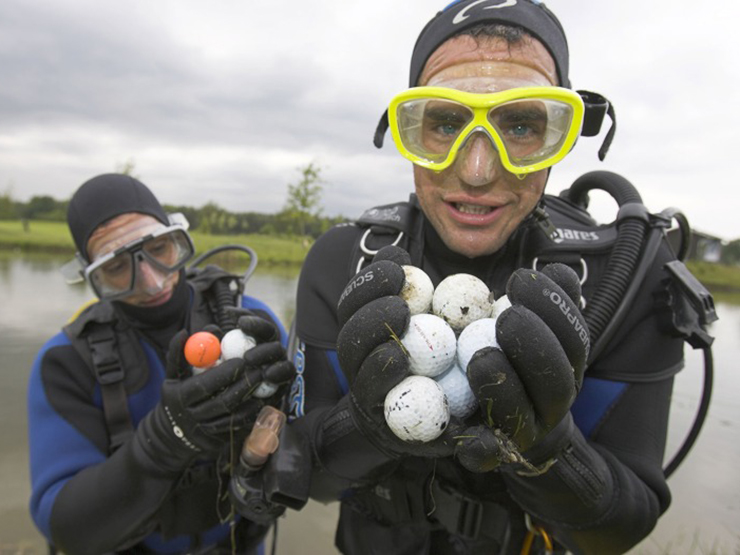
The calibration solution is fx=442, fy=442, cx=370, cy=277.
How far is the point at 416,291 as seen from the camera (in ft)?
4.40

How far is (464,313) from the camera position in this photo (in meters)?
1.31

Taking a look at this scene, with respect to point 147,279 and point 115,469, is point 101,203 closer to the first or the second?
point 147,279

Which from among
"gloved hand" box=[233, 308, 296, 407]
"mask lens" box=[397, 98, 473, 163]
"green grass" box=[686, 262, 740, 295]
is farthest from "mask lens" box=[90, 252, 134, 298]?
"green grass" box=[686, 262, 740, 295]

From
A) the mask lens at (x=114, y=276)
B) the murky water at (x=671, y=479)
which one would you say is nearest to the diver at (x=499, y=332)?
the mask lens at (x=114, y=276)

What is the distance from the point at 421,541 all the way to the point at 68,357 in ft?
6.75

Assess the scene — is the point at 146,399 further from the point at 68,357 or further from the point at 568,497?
the point at 568,497

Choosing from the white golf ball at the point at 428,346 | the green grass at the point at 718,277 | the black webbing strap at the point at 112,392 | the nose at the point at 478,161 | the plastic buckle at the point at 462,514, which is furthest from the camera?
the green grass at the point at 718,277

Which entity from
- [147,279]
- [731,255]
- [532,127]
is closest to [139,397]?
[147,279]

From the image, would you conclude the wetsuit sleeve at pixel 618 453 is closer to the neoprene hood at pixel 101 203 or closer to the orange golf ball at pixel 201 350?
the orange golf ball at pixel 201 350

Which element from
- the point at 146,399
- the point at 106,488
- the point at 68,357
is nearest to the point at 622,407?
the point at 106,488

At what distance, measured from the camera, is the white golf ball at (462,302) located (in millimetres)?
1316

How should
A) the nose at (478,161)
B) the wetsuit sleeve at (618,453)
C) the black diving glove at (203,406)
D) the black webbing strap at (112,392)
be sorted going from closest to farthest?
the wetsuit sleeve at (618,453)
the nose at (478,161)
the black diving glove at (203,406)
the black webbing strap at (112,392)

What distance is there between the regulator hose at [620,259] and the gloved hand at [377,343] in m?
0.73

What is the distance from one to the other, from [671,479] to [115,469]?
698cm
